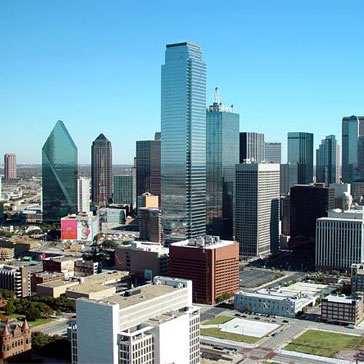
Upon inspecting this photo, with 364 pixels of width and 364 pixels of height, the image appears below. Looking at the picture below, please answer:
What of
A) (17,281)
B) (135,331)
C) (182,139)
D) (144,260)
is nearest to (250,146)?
(182,139)

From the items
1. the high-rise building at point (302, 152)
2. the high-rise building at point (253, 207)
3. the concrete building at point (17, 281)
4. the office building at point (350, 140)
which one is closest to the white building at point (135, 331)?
the concrete building at point (17, 281)

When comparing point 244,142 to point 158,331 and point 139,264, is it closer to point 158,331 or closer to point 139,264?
point 139,264

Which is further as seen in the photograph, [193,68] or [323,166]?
[323,166]

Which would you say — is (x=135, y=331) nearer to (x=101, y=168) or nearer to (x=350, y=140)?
(x=101, y=168)

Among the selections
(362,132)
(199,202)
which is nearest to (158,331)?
(199,202)

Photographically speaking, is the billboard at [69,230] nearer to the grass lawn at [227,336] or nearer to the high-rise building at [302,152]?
the grass lawn at [227,336]
